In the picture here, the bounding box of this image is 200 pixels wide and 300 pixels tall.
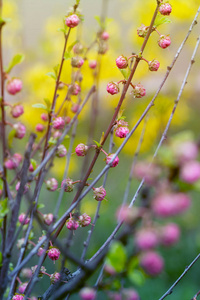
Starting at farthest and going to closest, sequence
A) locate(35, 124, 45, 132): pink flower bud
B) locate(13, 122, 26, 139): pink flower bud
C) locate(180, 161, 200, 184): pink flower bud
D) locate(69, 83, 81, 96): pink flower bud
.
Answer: locate(35, 124, 45, 132): pink flower bud → locate(69, 83, 81, 96): pink flower bud → locate(13, 122, 26, 139): pink flower bud → locate(180, 161, 200, 184): pink flower bud

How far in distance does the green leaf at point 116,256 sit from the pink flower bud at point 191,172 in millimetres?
77

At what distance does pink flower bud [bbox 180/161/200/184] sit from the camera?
24cm

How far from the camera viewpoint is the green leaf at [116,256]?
0.28 m

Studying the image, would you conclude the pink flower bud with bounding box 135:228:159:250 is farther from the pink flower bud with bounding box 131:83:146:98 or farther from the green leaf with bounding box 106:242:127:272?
the pink flower bud with bounding box 131:83:146:98

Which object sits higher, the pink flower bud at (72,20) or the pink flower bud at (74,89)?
the pink flower bud at (72,20)

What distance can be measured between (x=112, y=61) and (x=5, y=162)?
1.64 m

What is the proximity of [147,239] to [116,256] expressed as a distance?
5cm

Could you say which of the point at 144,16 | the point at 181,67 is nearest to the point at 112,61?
the point at 144,16

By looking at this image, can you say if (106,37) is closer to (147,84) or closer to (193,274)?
(193,274)

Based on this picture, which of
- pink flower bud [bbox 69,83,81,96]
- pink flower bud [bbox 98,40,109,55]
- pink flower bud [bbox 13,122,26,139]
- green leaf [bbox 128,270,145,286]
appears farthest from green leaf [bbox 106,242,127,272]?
pink flower bud [bbox 98,40,109,55]

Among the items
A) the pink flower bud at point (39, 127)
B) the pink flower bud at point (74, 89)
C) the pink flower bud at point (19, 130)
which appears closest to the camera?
the pink flower bud at point (19, 130)

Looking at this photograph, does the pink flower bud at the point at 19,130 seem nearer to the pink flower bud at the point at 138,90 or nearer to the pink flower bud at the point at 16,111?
the pink flower bud at the point at 16,111

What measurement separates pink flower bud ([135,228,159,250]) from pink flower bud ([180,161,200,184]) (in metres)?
0.04

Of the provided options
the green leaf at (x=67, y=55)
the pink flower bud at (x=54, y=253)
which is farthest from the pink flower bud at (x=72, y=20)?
the pink flower bud at (x=54, y=253)
